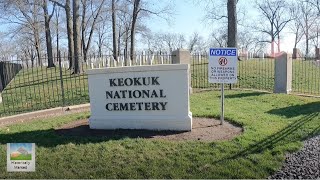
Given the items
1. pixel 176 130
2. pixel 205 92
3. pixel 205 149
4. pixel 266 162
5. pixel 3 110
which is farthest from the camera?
pixel 205 92

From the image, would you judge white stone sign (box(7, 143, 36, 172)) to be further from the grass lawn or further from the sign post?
the sign post

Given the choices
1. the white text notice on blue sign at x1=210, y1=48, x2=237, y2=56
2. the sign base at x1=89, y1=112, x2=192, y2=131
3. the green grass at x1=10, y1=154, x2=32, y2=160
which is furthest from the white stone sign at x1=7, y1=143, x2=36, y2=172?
the white text notice on blue sign at x1=210, y1=48, x2=237, y2=56

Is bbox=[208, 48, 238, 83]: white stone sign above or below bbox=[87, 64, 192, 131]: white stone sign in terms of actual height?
above

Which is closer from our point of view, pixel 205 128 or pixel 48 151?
pixel 48 151

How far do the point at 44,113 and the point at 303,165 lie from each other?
23.6 feet

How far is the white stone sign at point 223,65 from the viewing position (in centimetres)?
720

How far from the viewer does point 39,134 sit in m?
6.82

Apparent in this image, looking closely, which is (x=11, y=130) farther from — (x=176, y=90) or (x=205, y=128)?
(x=205, y=128)

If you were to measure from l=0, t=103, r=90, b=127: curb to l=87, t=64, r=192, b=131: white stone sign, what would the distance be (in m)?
2.85

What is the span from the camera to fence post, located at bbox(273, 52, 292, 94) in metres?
12.4

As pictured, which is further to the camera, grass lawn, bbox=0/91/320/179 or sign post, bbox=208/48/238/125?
sign post, bbox=208/48/238/125

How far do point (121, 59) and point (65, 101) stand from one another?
4888 millimetres

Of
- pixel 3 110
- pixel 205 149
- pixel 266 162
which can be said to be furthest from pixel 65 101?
pixel 266 162

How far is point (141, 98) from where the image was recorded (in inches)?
272
